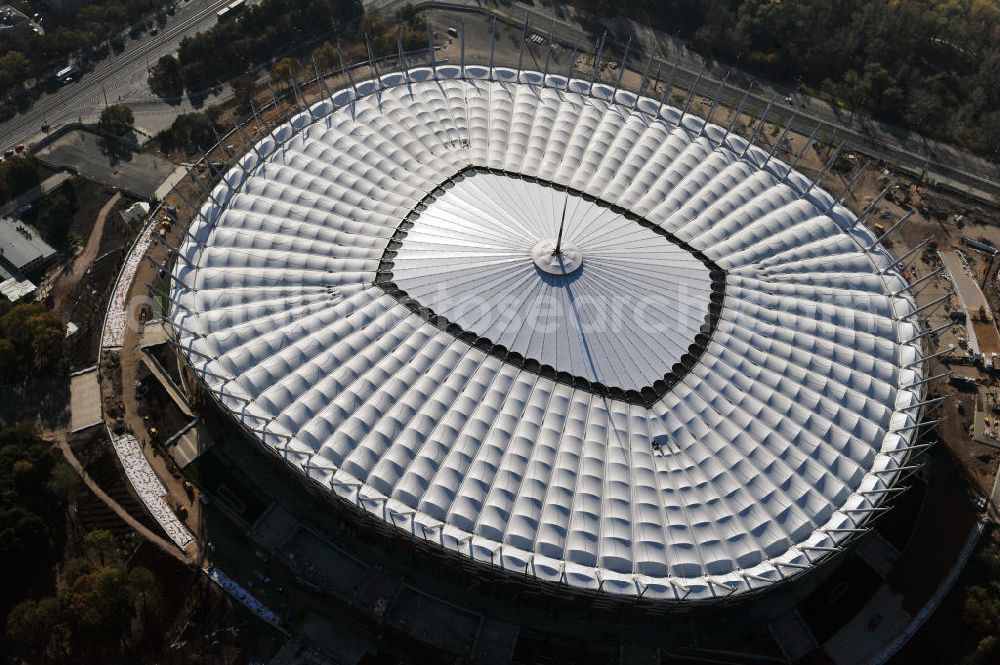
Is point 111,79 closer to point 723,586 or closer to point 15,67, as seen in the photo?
point 15,67

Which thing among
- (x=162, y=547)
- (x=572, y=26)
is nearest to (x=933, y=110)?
(x=572, y=26)

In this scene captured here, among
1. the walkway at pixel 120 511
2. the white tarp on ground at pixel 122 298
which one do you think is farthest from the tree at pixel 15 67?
the walkway at pixel 120 511

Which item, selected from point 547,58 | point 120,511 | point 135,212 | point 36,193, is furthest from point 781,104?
point 36,193

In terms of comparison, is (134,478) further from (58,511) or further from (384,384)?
(384,384)

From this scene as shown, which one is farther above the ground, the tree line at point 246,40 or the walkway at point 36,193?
the tree line at point 246,40

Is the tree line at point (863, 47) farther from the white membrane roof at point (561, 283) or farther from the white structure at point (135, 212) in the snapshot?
the white structure at point (135, 212)

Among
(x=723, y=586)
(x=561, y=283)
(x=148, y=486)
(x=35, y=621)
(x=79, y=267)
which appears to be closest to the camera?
(x=723, y=586)

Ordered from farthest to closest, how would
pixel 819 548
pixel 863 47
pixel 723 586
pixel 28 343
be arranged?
pixel 863 47 < pixel 28 343 < pixel 819 548 < pixel 723 586
